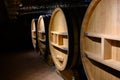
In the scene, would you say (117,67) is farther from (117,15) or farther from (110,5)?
(110,5)

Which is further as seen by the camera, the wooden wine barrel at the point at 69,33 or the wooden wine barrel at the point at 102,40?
the wooden wine barrel at the point at 69,33

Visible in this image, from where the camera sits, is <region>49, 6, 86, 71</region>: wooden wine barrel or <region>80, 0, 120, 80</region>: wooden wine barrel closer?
<region>80, 0, 120, 80</region>: wooden wine barrel

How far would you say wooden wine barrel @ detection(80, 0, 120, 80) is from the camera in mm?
1687

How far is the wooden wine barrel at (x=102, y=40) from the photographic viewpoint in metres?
1.69

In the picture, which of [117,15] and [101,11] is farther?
[101,11]

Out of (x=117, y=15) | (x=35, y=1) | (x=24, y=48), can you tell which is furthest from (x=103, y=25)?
(x=24, y=48)

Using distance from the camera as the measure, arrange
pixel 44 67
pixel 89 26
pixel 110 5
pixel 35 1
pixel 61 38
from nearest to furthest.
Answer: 1. pixel 110 5
2. pixel 89 26
3. pixel 61 38
4. pixel 44 67
5. pixel 35 1

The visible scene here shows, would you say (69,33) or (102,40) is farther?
(69,33)

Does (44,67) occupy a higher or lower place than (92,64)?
lower

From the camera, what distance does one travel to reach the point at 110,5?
1738mm

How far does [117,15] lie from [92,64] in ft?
2.60

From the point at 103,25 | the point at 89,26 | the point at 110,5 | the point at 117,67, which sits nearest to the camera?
the point at 117,67

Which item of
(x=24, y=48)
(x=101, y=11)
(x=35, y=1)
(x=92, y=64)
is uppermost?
(x=35, y=1)

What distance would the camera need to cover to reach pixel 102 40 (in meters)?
1.79
